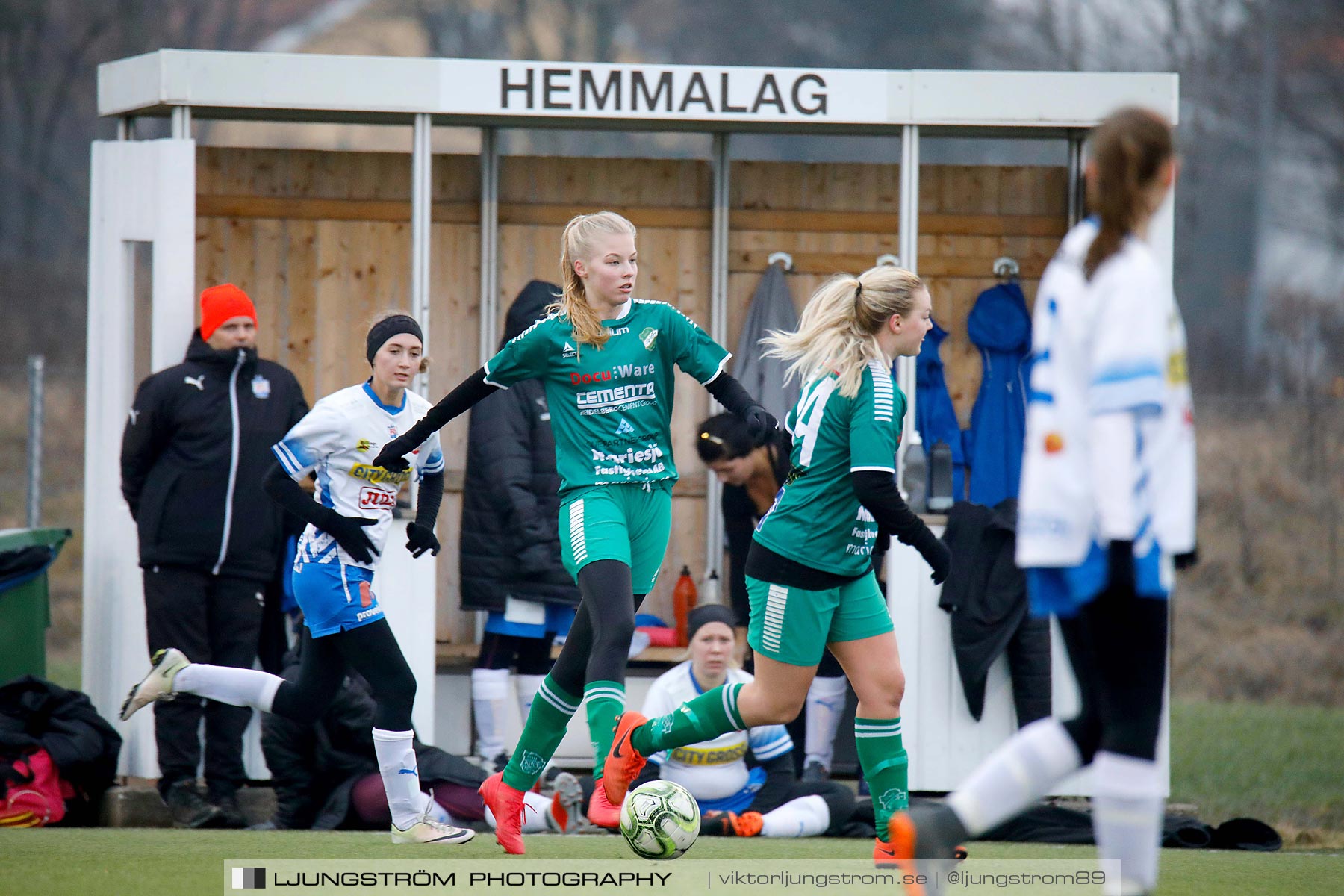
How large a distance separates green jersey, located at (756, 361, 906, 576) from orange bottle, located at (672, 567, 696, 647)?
362cm

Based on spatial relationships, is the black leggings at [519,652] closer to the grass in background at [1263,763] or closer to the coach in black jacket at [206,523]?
the coach in black jacket at [206,523]

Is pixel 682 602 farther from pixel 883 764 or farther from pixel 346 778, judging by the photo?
pixel 883 764

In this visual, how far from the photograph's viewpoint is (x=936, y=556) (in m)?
4.81

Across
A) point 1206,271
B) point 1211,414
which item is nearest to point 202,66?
point 1211,414

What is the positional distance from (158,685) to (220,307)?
1.80m

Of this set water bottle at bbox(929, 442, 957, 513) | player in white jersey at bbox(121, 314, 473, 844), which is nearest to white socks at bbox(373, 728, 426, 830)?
player in white jersey at bbox(121, 314, 473, 844)

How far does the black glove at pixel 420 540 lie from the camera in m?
5.41

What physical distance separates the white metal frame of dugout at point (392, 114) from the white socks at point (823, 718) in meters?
0.37

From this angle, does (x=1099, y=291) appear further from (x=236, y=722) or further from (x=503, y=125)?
(x=503, y=125)

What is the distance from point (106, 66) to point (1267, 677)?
955 centimetres

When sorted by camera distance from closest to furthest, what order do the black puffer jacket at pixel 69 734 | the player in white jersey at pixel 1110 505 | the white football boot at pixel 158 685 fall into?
the player in white jersey at pixel 1110 505
the white football boot at pixel 158 685
the black puffer jacket at pixel 69 734

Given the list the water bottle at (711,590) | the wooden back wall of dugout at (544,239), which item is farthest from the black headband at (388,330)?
the water bottle at (711,590)

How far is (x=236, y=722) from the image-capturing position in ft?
23.2

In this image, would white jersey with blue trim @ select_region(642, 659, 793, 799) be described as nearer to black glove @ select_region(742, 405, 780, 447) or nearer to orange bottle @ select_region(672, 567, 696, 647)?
orange bottle @ select_region(672, 567, 696, 647)
